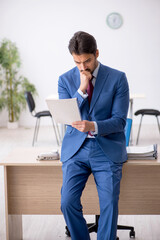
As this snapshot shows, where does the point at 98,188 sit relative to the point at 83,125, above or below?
below

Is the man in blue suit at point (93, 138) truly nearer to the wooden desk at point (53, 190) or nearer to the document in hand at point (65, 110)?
the document in hand at point (65, 110)

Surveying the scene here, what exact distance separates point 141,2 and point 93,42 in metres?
5.67

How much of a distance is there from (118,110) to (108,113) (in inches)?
2.9

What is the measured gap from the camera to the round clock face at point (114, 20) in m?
7.66

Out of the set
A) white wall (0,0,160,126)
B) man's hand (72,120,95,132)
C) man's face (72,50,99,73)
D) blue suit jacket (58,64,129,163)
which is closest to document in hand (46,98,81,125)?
man's hand (72,120,95,132)

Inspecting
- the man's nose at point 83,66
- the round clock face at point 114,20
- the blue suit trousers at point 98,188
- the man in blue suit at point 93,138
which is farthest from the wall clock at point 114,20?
the blue suit trousers at point 98,188

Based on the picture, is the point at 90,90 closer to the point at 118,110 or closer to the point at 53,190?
the point at 118,110

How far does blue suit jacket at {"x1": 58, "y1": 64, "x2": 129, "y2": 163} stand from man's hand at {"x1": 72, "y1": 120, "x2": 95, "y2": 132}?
10 cm

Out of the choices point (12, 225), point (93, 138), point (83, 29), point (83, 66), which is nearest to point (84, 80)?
point (83, 66)

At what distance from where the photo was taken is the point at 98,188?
2.34 meters

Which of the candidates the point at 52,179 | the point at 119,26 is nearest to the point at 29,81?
the point at 119,26

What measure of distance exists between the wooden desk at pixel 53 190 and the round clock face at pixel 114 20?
5.48m

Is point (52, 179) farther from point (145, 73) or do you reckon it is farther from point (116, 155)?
point (145, 73)

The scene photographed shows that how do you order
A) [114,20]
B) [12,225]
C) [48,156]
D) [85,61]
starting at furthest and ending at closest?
[114,20], [12,225], [48,156], [85,61]
